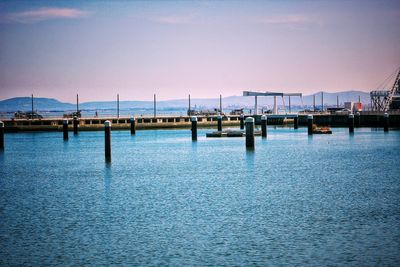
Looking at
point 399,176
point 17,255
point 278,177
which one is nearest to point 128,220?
point 17,255

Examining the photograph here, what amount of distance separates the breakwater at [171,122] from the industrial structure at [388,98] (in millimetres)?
17935

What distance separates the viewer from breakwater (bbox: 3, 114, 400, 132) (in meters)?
102

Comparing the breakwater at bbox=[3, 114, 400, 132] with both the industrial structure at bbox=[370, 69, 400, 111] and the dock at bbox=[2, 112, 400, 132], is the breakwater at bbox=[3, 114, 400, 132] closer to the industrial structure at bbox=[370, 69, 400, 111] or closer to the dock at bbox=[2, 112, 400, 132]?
the dock at bbox=[2, 112, 400, 132]

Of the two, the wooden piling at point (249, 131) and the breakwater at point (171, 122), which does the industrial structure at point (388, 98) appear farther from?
the wooden piling at point (249, 131)

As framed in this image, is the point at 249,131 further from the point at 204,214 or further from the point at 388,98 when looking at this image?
the point at 388,98

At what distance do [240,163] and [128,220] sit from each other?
22874mm

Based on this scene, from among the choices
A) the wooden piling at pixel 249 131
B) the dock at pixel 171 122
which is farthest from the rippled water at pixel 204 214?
the dock at pixel 171 122

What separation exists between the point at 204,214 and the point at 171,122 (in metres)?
92.8

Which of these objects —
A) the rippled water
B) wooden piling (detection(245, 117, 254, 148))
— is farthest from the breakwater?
the rippled water

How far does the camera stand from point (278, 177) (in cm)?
3506

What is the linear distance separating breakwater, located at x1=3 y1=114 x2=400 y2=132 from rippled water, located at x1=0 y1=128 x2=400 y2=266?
59725mm

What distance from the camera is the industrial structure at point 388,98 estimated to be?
124 metres

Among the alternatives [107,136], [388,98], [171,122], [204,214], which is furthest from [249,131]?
[388,98]

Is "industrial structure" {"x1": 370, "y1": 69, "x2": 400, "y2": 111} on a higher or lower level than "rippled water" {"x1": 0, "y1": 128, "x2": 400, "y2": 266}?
higher
